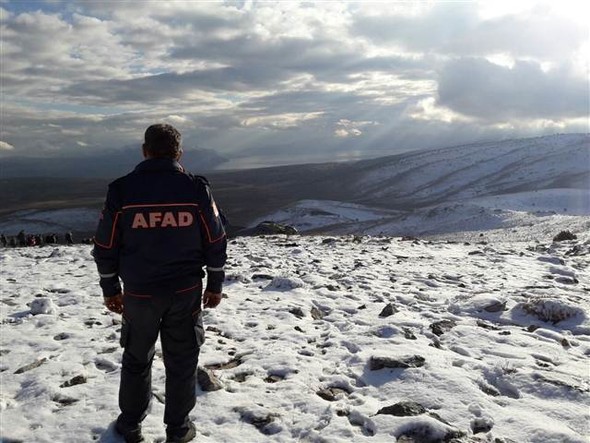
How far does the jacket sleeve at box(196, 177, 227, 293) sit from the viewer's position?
16.3 feet

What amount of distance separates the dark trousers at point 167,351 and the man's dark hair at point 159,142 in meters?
1.44

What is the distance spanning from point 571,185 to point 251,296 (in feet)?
361

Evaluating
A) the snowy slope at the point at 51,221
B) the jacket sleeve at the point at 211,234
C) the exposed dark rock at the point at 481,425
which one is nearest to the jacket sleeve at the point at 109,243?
the jacket sleeve at the point at 211,234

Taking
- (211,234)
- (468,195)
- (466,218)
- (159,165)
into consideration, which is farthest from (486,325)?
(468,195)

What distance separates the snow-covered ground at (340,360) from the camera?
541 cm

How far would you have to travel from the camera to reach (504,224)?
49156 millimetres

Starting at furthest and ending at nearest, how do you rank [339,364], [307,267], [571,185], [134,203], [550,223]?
[571,185] < [550,223] < [307,267] < [339,364] < [134,203]

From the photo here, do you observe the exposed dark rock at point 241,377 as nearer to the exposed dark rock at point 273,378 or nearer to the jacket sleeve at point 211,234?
the exposed dark rock at point 273,378

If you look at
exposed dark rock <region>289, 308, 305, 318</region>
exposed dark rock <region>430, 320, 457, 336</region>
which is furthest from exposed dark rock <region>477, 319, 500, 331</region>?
exposed dark rock <region>289, 308, 305, 318</region>

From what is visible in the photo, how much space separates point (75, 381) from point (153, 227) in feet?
10.0

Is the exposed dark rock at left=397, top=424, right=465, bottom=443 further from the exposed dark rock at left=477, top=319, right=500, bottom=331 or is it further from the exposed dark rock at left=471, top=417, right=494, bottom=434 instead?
the exposed dark rock at left=477, top=319, right=500, bottom=331

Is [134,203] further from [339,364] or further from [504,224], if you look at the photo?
[504,224]

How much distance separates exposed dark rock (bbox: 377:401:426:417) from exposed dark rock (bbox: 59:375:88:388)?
155 inches

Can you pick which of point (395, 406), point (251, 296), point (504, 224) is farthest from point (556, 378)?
point (504, 224)
